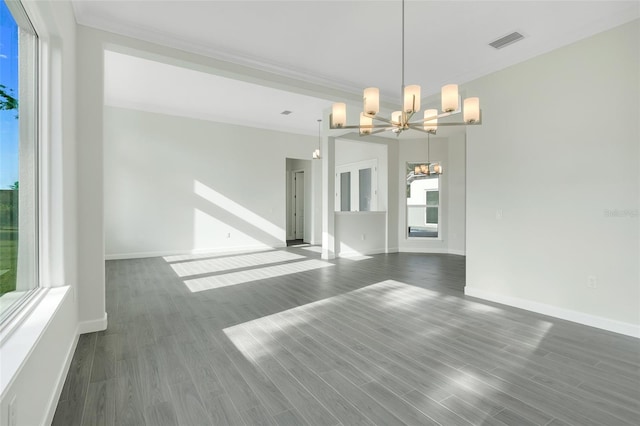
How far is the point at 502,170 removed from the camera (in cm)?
393

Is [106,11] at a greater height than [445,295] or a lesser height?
greater

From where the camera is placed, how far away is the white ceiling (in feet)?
9.85

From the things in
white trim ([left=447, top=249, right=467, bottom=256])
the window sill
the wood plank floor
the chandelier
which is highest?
the chandelier

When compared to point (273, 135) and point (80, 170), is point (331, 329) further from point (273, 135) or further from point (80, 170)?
point (273, 135)

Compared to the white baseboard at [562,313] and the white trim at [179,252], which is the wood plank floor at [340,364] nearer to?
the white baseboard at [562,313]

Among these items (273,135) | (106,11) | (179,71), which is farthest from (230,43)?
(273,135)

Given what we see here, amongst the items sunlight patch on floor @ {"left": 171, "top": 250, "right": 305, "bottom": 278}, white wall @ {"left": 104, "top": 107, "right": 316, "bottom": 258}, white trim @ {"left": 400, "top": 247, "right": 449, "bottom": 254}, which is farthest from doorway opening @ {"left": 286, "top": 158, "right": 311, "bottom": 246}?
white trim @ {"left": 400, "top": 247, "right": 449, "bottom": 254}

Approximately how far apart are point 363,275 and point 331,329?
95.0 inches

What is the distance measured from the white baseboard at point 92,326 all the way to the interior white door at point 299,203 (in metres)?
7.71

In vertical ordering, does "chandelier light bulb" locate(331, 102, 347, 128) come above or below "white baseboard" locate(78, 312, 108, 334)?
above

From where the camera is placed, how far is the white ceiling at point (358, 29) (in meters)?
3.00

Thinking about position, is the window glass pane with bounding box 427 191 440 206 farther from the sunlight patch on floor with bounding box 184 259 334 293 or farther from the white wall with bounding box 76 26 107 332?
the white wall with bounding box 76 26 107 332

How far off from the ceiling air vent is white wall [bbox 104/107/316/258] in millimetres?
5855

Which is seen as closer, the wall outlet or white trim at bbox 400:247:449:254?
the wall outlet
